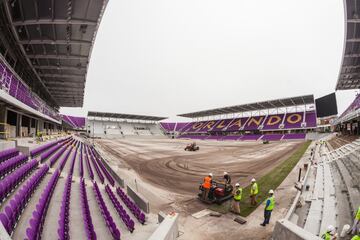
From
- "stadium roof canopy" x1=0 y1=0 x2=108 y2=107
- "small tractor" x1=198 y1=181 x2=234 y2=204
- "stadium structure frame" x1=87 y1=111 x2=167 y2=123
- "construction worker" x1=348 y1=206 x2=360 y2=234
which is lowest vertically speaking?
"small tractor" x1=198 y1=181 x2=234 y2=204

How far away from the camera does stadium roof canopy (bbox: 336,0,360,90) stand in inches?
523

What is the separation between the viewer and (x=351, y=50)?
17844 mm

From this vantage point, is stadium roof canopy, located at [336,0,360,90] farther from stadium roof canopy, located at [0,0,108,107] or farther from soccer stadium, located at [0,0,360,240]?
stadium roof canopy, located at [0,0,108,107]

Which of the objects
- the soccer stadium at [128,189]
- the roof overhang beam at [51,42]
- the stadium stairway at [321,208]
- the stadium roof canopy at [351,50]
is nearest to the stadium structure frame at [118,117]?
the soccer stadium at [128,189]

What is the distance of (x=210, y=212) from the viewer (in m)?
8.34

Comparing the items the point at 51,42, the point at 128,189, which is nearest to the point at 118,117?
the point at 51,42

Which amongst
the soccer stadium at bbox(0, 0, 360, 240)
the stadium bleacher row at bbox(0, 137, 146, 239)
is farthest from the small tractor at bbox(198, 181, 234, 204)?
the stadium bleacher row at bbox(0, 137, 146, 239)

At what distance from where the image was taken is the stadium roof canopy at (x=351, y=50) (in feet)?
43.6

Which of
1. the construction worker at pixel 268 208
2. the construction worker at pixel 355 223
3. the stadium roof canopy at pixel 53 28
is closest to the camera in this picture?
the construction worker at pixel 355 223

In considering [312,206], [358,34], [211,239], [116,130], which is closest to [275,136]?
[358,34]

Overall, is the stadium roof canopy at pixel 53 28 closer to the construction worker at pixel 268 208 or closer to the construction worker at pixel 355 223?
the construction worker at pixel 268 208

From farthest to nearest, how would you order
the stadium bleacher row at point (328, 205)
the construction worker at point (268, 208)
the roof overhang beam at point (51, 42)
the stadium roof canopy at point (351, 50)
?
the roof overhang beam at point (51, 42), the stadium roof canopy at point (351, 50), the construction worker at point (268, 208), the stadium bleacher row at point (328, 205)

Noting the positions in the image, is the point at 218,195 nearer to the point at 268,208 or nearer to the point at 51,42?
the point at 268,208

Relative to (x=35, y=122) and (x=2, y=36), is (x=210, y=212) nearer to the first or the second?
(x=2, y=36)
